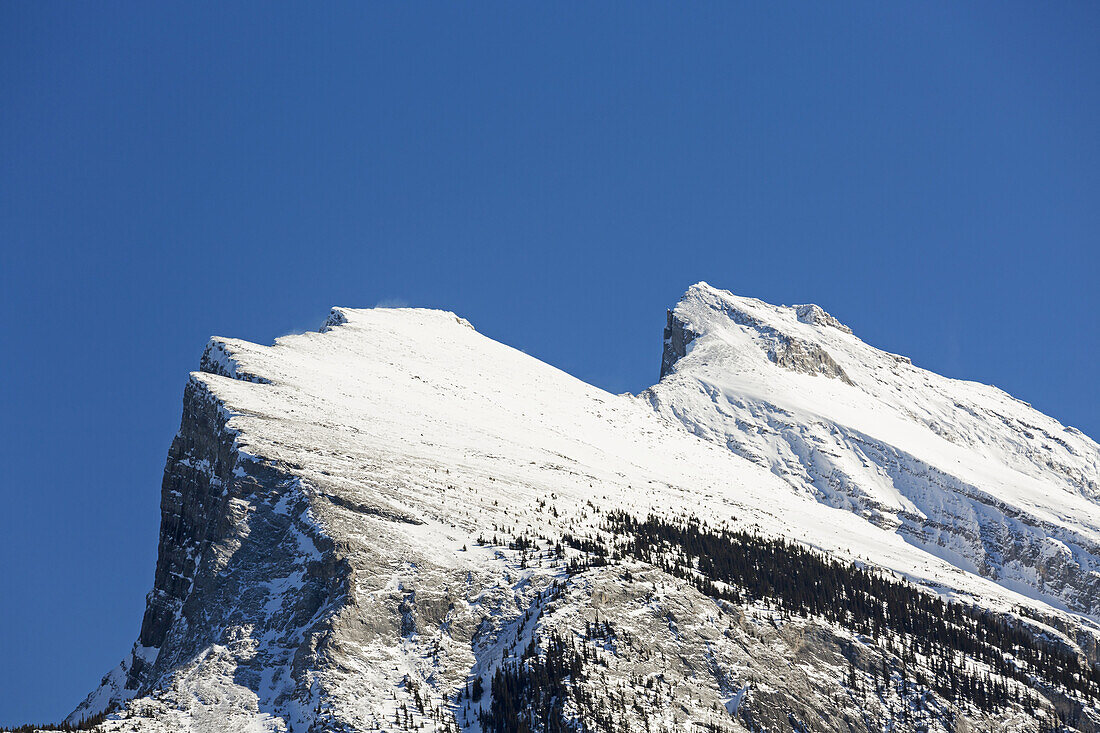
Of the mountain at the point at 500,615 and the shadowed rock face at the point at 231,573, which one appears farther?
the shadowed rock face at the point at 231,573

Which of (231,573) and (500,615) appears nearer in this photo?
(500,615)

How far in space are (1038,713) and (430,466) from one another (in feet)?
274

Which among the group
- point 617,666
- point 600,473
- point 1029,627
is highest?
point 600,473

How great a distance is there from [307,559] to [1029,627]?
339 feet

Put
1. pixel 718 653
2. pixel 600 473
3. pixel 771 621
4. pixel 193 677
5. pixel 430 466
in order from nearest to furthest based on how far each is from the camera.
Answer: pixel 193 677 → pixel 718 653 → pixel 771 621 → pixel 430 466 → pixel 600 473

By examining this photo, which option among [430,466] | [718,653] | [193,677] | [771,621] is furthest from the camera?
[430,466]

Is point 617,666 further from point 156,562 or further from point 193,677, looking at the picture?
point 156,562

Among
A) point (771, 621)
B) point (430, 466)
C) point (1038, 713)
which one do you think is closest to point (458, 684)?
point (771, 621)

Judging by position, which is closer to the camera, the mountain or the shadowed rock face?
the mountain

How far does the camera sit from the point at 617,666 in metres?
124

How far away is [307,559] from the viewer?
13675 centimetres

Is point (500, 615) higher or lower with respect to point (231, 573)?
higher

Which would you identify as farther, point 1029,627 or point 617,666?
point 1029,627

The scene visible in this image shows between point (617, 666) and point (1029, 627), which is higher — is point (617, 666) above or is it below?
below
